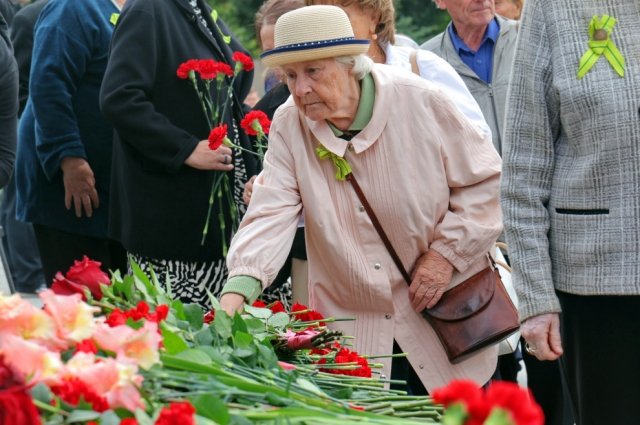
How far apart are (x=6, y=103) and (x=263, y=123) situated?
42.6 inches

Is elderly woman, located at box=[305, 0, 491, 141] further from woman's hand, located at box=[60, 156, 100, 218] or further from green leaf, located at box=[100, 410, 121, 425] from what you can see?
green leaf, located at box=[100, 410, 121, 425]

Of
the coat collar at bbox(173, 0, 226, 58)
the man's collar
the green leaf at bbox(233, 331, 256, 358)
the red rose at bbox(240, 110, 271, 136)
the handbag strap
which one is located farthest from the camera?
the man's collar

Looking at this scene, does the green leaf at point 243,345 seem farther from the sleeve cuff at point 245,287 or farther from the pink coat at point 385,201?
the pink coat at point 385,201

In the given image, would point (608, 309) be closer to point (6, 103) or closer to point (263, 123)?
point (263, 123)

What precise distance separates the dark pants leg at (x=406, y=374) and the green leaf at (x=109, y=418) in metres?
2.25

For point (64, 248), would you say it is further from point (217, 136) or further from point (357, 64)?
point (357, 64)

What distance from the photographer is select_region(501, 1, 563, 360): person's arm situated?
12.1 feet

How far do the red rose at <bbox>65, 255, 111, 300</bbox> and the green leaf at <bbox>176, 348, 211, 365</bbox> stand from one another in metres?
0.45

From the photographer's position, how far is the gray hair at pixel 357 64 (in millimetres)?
4043

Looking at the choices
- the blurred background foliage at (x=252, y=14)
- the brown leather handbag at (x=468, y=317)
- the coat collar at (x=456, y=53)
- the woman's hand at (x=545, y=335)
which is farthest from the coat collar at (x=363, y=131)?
the blurred background foliage at (x=252, y=14)

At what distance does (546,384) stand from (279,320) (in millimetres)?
2391

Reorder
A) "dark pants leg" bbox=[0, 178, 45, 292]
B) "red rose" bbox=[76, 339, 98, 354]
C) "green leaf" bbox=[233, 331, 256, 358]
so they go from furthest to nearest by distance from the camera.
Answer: "dark pants leg" bbox=[0, 178, 45, 292] → "green leaf" bbox=[233, 331, 256, 358] → "red rose" bbox=[76, 339, 98, 354]

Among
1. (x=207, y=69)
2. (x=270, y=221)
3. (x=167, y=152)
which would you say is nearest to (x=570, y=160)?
(x=270, y=221)

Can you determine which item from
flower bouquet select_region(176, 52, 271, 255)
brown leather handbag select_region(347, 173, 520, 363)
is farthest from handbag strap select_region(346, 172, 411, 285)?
flower bouquet select_region(176, 52, 271, 255)
